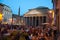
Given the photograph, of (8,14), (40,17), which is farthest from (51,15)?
(8,14)

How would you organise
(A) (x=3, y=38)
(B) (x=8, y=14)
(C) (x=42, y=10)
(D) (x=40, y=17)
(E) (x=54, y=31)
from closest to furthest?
1. (A) (x=3, y=38)
2. (E) (x=54, y=31)
3. (C) (x=42, y=10)
4. (D) (x=40, y=17)
5. (B) (x=8, y=14)

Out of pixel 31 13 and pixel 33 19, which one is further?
pixel 33 19

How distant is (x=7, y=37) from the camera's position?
373cm

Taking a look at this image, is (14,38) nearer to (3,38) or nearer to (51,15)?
(3,38)

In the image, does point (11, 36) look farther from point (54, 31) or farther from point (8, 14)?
point (8, 14)

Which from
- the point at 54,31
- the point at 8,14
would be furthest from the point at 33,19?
the point at 54,31

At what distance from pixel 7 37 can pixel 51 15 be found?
13948mm

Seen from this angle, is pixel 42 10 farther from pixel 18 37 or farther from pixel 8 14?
pixel 18 37

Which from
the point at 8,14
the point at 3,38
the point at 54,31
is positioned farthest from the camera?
the point at 8,14

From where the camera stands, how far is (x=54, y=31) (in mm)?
8367

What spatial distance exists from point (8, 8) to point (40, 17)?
28.9ft

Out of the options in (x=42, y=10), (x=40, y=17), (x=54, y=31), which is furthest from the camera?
(x=40, y=17)

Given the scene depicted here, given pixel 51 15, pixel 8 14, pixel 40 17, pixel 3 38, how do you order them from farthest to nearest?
1. pixel 8 14
2. pixel 40 17
3. pixel 51 15
4. pixel 3 38

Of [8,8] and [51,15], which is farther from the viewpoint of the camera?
[8,8]
